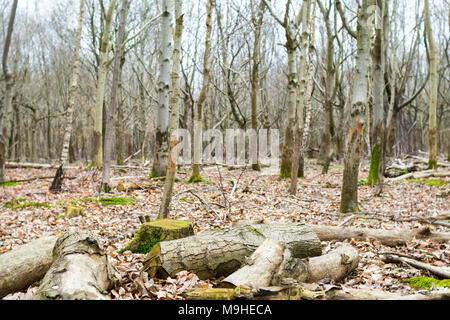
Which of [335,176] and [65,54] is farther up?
[65,54]

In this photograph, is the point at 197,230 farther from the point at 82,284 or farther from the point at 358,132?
the point at 358,132

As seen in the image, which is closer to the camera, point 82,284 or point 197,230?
point 82,284

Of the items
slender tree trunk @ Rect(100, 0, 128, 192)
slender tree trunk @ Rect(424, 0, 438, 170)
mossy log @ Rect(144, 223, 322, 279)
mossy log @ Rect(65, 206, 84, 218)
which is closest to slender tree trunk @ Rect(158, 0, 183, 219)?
mossy log @ Rect(144, 223, 322, 279)

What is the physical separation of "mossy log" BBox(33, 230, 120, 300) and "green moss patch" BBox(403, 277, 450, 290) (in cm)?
294

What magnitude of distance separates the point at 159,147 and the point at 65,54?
19551 mm

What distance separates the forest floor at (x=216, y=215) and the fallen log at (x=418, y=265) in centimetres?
8

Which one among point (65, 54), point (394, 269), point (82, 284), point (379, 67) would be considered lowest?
point (394, 269)

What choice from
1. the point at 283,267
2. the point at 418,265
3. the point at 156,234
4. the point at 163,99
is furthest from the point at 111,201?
the point at 418,265

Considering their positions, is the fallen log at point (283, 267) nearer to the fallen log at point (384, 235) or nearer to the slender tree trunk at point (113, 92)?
the fallen log at point (384, 235)

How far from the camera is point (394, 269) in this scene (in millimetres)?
3789

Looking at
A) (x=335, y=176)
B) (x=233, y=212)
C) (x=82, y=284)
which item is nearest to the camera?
(x=82, y=284)

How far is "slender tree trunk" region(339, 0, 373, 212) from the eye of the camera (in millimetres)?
6332

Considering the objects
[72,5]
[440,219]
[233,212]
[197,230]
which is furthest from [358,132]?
[72,5]

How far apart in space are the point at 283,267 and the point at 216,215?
3.39m
